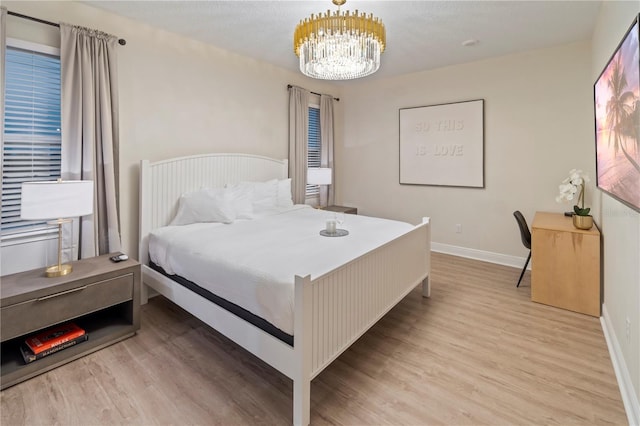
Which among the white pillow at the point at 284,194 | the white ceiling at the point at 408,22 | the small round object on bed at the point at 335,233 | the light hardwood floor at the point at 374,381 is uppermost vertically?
the white ceiling at the point at 408,22

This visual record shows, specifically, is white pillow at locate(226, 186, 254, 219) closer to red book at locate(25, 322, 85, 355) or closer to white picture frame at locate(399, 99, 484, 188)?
red book at locate(25, 322, 85, 355)

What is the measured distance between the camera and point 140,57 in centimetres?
308

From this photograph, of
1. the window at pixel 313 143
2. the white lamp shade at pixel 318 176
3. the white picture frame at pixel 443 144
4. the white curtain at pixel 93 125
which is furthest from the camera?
the window at pixel 313 143

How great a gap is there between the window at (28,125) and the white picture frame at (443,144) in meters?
4.15

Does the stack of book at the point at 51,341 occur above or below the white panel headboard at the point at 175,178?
below

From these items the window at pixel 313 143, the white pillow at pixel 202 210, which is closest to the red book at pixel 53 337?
the white pillow at pixel 202 210

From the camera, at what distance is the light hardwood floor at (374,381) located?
169 centimetres

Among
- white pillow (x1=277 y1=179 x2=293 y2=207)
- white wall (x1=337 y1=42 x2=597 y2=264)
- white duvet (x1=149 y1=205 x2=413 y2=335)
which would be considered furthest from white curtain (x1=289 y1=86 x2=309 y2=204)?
white duvet (x1=149 y1=205 x2=413 y2=335)

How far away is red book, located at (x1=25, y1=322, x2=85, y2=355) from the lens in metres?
2.04

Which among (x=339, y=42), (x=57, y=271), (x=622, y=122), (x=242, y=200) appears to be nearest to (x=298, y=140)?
(x=242, y=200)

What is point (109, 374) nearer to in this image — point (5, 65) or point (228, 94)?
point (5, 65)

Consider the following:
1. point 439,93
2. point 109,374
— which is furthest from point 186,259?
point 439,93

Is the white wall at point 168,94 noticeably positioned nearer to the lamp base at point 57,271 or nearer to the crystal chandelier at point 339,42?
the lamp base at point 57,271

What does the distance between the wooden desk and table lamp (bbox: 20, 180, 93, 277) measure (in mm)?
3712
